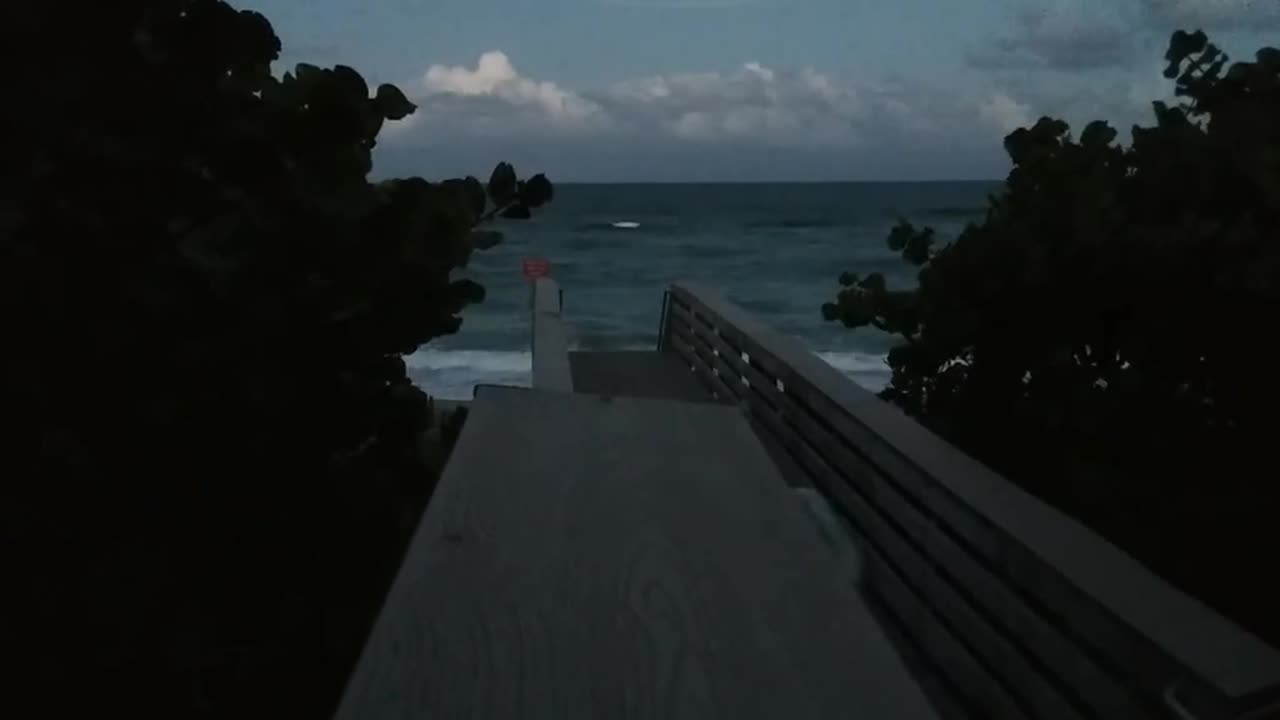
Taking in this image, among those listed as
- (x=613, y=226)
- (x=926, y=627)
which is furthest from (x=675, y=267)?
(x=926, y=627)

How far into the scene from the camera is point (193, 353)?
1.18 metres

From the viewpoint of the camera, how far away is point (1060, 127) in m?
3.15

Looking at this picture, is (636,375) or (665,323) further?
(665,323)

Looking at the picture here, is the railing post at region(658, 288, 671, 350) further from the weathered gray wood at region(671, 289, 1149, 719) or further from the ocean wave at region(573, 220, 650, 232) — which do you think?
the ocean wave at region(573, 220, 650, 232)

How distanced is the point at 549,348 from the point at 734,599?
11.5 feet

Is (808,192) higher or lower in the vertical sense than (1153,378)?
lower

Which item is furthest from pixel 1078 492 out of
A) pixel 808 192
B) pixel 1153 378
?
pixel 808 192

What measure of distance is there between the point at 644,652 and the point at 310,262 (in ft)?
1.52

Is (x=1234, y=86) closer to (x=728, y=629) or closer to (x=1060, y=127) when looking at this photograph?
(x=1060, y=127)

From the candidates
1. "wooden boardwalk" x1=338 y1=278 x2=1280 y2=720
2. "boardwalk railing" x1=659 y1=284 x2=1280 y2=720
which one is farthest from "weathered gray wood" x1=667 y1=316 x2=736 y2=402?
"wooden boardwalk" x1=338 y1=278 x2=1280 y2=720

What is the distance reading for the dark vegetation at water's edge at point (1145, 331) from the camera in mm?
2301

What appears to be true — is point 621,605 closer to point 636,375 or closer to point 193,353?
point 193,353

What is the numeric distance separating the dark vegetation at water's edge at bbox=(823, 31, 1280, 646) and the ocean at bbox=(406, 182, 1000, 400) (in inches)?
14.5

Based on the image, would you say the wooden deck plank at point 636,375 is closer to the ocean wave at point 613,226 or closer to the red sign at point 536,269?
the red sign at point 536,269
